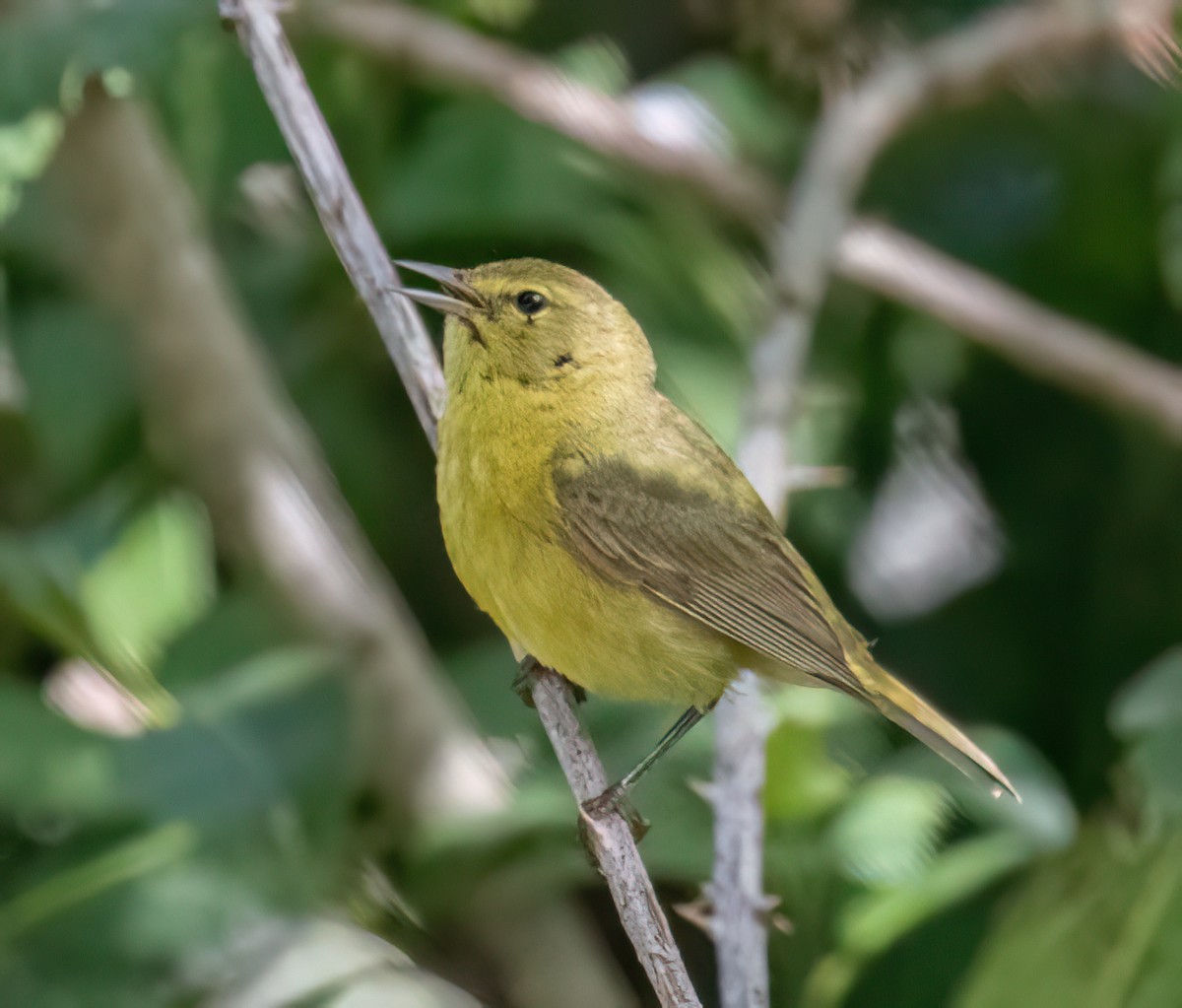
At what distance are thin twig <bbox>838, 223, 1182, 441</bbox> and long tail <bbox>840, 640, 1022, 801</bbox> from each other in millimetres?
1426

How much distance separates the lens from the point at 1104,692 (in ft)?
A: 12.7

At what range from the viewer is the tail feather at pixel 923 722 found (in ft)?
8.46

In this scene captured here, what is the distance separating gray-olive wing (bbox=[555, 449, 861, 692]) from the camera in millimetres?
2668

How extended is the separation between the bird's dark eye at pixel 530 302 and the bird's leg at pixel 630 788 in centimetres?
79

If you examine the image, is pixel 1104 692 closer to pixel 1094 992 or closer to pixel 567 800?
pixel 1094 992

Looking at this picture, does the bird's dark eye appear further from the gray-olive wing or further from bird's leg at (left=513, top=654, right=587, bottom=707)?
bird's leg at (left=513, top=654, right=587, bottom=707)

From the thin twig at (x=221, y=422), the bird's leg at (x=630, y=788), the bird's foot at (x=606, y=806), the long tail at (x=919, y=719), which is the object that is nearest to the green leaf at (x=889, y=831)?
the long tail at (x=919, y=719)

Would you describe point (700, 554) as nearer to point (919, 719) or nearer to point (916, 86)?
point (919, 719)

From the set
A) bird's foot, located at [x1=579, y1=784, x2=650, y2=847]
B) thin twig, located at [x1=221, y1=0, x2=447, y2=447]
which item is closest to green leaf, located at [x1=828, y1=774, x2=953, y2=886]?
bird's foot, located at [x1=579, y1=784, x2=650, y2=847]

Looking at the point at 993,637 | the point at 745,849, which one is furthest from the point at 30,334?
the point at 993,637

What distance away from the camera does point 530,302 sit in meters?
2.82

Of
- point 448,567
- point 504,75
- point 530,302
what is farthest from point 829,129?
point 530,302

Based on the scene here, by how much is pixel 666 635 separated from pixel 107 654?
124 cm

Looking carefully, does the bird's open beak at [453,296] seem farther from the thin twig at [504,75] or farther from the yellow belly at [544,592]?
the thin twig at [504,75]
